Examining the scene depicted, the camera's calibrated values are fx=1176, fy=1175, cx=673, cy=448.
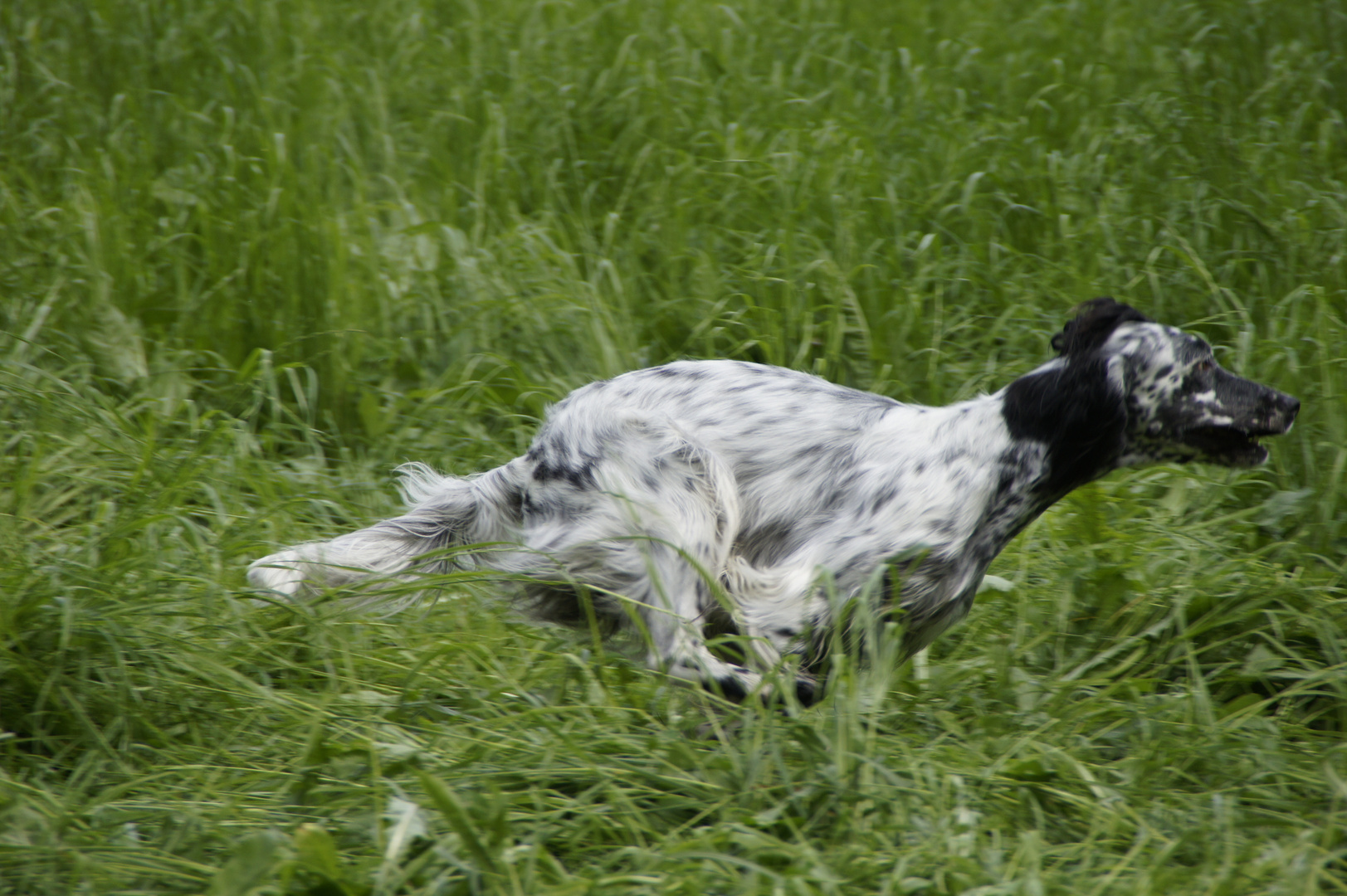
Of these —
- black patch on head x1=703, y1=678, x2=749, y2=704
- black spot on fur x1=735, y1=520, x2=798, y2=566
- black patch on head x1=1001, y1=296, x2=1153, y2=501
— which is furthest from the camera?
black spot on fur x1=735, y1=520, x2=798, y2=566

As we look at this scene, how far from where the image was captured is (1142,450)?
2812mm

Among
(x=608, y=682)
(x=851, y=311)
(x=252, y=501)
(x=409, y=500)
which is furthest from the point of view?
(x=851, y=311)

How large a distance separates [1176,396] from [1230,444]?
7.6 inches

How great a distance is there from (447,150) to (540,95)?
1.71ft

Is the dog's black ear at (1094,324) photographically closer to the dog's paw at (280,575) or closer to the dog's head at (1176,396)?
the dog's head at (1176,396)

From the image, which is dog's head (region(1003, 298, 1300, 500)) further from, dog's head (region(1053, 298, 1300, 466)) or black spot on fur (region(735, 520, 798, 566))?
black spot on fur (region(735, 520, 798, 566))

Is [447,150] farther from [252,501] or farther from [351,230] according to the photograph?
[252,501]

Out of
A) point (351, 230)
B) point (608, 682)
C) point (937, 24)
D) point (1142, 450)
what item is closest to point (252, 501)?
point (351, 230)

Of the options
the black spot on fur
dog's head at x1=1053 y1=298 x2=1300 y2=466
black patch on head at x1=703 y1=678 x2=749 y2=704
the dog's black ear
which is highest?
the dog's black ear

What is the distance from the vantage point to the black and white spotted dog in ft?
8.79

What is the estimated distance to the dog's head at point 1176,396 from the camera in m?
2.74

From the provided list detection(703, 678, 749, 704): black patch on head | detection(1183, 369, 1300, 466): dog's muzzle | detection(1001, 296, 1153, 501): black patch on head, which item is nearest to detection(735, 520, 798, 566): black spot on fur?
detection(703, 678, 749, 704): black patch on head

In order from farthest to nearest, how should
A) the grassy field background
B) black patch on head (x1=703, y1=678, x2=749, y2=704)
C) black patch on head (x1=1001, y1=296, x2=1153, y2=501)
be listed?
black patch on head (x1=1001, y1=296, x2=1153, y2=501) < black patch on head (x1=703, y1=678, x2=749, y2=704) < the grassy field background

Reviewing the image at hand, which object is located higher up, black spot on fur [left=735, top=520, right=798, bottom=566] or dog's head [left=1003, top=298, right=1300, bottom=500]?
dog's head [left=1003, top=298, right=1300, bottom=500]
